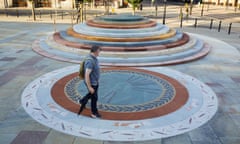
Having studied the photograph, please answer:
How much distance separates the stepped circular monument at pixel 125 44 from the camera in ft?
41.1

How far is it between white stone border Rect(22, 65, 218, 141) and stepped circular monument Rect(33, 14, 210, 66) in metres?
4.19

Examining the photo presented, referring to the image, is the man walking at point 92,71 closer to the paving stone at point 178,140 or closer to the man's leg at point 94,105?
the man's leg at point 94,105

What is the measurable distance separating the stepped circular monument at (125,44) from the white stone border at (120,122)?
4194 millimetres

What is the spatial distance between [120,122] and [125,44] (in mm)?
7430

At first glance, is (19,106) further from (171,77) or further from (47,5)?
(47,5)

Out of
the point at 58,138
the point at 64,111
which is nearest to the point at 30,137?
the point at 58,138

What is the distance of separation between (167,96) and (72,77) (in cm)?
397

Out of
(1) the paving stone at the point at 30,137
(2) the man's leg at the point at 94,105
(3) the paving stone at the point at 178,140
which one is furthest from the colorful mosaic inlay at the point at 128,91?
(1) the paving stone at the point at 30,137

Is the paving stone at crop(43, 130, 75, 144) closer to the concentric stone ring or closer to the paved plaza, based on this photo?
the paved plaza

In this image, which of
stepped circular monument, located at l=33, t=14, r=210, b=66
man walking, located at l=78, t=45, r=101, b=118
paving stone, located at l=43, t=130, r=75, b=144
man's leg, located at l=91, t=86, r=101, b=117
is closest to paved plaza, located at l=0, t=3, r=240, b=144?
paving stone, located at l=43, t=130, r=75, b=144

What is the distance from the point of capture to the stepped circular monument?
1252 cm

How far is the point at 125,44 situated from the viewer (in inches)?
530

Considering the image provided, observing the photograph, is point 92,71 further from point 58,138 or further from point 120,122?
point 58,138

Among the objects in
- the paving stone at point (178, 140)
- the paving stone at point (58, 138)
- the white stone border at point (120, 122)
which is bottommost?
the paving stone at point (178, 140)
